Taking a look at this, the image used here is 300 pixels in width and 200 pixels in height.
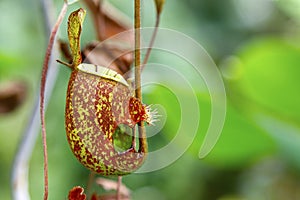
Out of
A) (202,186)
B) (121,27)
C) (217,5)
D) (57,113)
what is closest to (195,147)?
(121,27)

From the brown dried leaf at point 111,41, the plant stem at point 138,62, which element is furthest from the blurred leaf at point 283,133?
the plant stem at point 138,62

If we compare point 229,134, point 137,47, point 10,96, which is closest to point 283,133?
point 229,134

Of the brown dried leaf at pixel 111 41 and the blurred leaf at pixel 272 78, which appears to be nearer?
the brown dried leaf at pixel 111 41

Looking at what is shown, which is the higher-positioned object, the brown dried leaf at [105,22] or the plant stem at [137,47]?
the brown dried leaf at [105,22]

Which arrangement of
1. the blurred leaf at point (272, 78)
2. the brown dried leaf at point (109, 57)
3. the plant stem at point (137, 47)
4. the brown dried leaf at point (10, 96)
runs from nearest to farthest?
the plant stem at point (137, 47)
the brown dried leaf at point (109, 57)
the brown dried leaf at point (10, 96)
the blurred leaf at point (272, 78)

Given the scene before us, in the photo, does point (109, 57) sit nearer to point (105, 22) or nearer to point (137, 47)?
point (105, 22)

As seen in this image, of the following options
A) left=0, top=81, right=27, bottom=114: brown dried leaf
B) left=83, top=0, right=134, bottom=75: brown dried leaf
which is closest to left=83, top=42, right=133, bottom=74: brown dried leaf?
A: left=83, top=0, right=134, bottom=75: brown dried leaf

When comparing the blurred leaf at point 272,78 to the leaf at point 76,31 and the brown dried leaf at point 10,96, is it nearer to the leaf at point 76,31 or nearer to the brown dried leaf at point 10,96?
the brown dried leaf at point 10,96

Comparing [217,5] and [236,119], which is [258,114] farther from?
[217,5]
